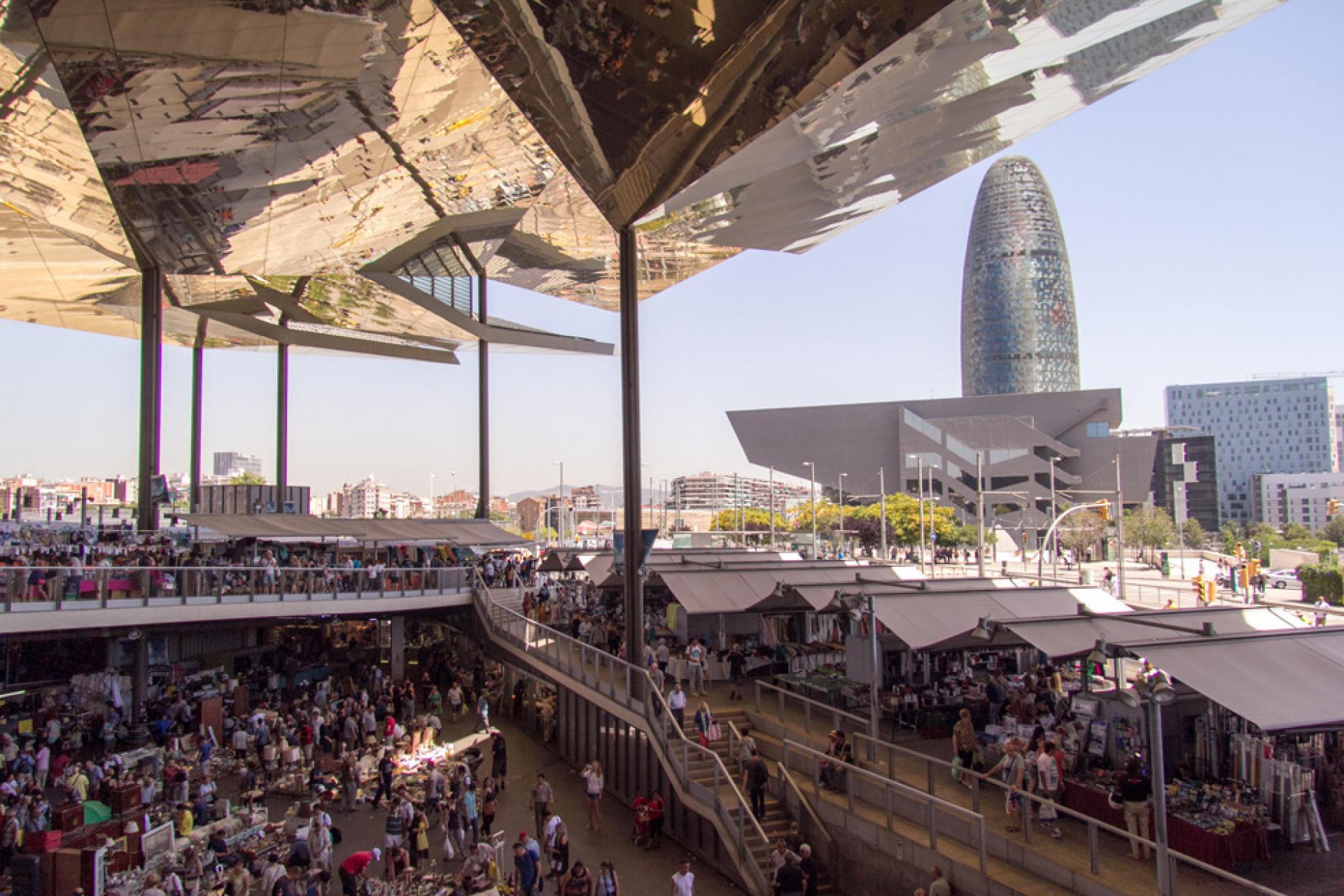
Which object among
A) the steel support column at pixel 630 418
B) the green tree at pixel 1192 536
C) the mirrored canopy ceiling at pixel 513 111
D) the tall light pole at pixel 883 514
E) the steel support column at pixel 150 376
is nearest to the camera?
the mirrored canopy ceiling at pixel 513 111

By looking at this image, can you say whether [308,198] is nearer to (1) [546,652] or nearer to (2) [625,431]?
(2) [625,431]

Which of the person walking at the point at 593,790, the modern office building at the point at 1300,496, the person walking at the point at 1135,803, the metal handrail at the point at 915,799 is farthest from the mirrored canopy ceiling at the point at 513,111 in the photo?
the modern office building at the point at 1300,496

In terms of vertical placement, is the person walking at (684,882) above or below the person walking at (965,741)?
below

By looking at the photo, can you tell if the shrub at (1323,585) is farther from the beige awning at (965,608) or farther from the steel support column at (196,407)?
the steel support column at (196,407)

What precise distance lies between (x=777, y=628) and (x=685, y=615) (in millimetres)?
2411

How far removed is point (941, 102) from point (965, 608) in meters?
9.33

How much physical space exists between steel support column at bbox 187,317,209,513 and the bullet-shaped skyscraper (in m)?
125

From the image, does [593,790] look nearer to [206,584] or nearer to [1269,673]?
[206,584]

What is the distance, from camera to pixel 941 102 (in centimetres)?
1692

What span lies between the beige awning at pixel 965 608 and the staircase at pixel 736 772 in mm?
3329

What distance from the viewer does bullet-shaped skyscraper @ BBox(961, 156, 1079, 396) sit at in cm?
14512

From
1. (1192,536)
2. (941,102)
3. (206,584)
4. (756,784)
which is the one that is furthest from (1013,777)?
(1192,536)

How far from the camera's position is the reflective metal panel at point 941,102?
44.5 feet

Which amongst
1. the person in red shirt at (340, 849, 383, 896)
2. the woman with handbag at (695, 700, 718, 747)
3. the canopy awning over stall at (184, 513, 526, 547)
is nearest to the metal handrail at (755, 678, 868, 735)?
the woman with handbag at (695, 700, 718, 747)
